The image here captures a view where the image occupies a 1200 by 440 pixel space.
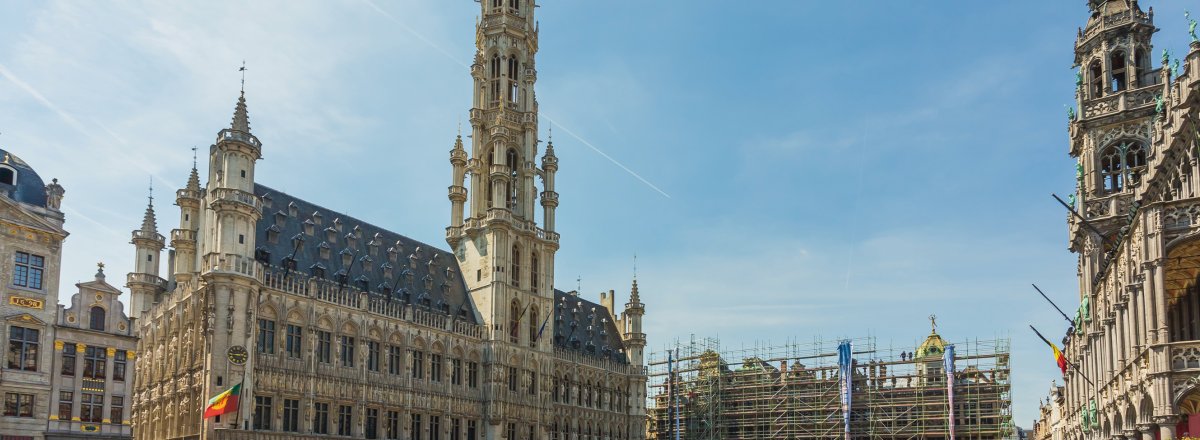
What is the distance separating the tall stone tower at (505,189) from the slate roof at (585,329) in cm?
758

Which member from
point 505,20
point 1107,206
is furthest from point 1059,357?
point 505,20

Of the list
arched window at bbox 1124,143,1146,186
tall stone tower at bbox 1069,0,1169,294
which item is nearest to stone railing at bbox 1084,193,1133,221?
tall stone tower at bbox 1069,0,1169,294

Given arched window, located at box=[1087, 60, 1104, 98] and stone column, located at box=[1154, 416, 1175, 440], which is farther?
arched window, located at box=[1087, 60, 1104, 98]

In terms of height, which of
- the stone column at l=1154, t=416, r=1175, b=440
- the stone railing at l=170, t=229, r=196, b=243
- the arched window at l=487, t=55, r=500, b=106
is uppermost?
the arched window at l=487, t=55, r=500, b=106

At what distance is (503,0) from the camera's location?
9156 centimetres

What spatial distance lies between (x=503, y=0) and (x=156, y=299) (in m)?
39.3

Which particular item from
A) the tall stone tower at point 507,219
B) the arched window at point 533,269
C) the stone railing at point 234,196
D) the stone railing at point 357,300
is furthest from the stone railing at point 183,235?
the arched window at point 533,269

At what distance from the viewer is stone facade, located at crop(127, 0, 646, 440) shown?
62.2m

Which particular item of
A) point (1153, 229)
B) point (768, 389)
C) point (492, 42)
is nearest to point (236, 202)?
point (492, 42)

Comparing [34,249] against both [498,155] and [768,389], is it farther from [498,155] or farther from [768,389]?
[768,389]

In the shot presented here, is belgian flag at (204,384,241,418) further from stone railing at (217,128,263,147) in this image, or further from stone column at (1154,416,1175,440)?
stone column at (1154,416,1175,440)

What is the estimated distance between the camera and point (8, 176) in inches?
2083

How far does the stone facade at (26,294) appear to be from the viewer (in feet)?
166

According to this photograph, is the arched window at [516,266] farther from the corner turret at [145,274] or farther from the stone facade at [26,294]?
the stone facade at [26,294]
